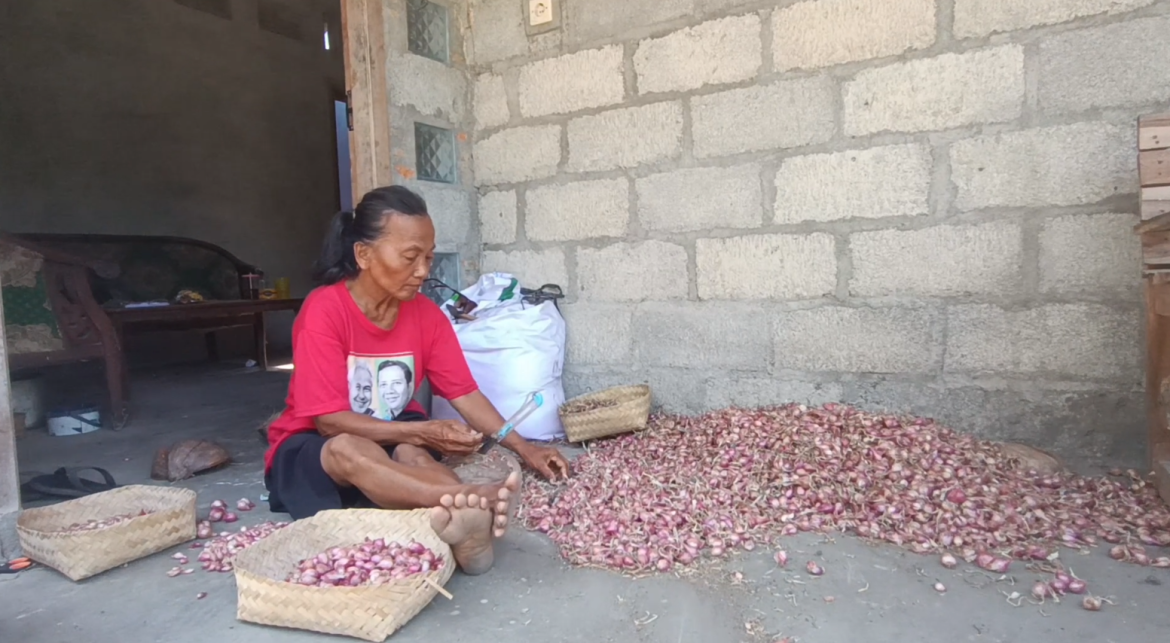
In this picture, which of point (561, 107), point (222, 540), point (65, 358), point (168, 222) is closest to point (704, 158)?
point (561, 107)

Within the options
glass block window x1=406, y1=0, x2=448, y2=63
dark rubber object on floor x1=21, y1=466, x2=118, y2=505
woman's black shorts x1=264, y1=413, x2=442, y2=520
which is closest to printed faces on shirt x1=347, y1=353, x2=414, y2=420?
woman's black shorts x1=264, y1=413, x2=442, y2=520

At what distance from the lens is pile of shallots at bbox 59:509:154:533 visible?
2000 mm

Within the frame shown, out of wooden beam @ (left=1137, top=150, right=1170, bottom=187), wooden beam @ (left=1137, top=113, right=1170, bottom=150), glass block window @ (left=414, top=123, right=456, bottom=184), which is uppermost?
glass block window @ (left=414, top=123, right=456, bottom=184)

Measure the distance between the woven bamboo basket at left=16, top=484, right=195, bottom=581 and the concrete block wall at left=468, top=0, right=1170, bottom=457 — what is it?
182cm

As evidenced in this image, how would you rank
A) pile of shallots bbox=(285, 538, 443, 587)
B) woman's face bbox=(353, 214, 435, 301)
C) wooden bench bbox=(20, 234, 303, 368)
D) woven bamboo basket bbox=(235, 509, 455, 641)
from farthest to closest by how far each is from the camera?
wooden bench bbox=(20, 234, 303, 368), woman's face bbox=(353, 214, 435, 301), pile of shallots bbox=(285, 538, 443, 587), woven bamboo basket bbox=(235, 509, 455, 641)

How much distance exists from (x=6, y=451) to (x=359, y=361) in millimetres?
1016

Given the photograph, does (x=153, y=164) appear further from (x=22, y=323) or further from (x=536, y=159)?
(x=536, y=159)

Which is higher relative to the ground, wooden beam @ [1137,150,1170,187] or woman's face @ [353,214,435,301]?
wooden beam @ [1137,150,1170,187]

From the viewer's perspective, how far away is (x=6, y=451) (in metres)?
2.11

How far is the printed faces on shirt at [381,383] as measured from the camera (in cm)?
235

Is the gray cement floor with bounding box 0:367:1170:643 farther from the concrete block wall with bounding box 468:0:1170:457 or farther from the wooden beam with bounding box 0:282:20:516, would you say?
the concrete block wall with bounding box 468:0:1170:457

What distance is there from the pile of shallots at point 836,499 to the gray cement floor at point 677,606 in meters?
0.09

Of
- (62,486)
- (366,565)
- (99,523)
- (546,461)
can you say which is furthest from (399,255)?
(62,486)

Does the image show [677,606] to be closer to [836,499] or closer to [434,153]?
[836,499]
